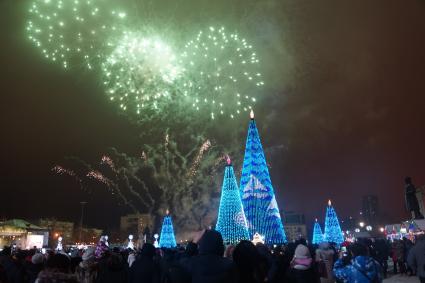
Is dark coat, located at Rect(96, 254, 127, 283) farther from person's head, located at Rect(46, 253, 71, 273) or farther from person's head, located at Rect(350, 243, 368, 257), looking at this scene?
person's head, located at Rect(350, 243, 368, 257)

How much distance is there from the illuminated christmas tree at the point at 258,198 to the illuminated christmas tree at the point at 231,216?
45.3 inches

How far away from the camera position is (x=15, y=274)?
27.0ft

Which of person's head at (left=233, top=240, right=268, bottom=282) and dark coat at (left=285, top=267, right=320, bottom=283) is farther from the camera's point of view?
dark coat at (left=285, top=267, right=320, bottom=283)

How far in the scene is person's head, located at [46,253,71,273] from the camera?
4.05 m

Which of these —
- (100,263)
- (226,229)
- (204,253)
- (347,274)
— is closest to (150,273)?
(100,263)

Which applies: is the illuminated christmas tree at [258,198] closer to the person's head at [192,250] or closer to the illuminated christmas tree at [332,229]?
the illuminated christmas tree at [332,229]

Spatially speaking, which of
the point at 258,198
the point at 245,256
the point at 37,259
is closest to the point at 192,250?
the point at 37,259

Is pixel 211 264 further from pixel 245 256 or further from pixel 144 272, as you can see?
pixel 144 272

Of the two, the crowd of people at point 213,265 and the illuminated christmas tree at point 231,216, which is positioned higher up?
the illuminated christmas tree at point 231,216

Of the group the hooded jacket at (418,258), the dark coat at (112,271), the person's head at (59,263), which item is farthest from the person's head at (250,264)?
the hooded jacket at (418,258)

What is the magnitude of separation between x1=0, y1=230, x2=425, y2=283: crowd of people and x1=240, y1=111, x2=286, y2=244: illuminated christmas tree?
772 inches

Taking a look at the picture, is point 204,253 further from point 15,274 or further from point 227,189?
point 227,189

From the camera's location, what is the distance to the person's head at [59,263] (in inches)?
160

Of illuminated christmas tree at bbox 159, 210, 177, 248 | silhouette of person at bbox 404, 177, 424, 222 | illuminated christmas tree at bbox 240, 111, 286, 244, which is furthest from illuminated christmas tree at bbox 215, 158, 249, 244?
silhouette of person at bbox 404, 177, 424, 222
